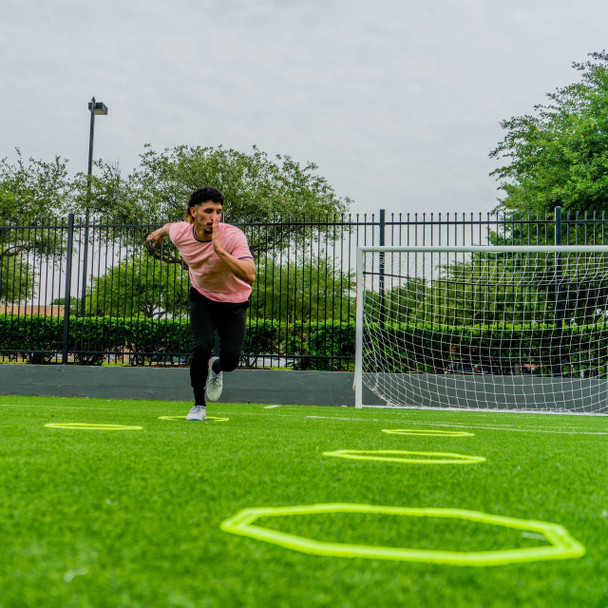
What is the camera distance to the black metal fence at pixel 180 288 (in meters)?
10.3

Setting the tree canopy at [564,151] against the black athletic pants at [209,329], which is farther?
the tree canopy at [564,151]

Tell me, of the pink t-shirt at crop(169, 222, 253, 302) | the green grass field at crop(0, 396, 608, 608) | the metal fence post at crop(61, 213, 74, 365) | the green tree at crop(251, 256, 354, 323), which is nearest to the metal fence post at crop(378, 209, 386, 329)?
the green tree at crop(251, 256, 354, 323)

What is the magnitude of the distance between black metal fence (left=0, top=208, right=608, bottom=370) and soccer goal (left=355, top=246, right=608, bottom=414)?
0.55 metres

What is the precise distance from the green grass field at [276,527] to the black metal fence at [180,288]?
7352mm

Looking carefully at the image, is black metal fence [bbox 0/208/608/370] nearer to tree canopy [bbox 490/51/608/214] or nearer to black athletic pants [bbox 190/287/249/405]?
black athletic pants [bbox 190/287/249/405]

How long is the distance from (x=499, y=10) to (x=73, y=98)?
17.8 meters

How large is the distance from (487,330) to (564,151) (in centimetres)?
1211

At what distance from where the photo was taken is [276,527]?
5.15 ft

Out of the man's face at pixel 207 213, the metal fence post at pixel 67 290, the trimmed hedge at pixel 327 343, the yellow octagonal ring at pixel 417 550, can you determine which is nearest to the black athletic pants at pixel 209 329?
the man's face at pixel 207 213

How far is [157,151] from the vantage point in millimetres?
27500

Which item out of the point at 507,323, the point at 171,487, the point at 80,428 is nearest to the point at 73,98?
the point at 507,323

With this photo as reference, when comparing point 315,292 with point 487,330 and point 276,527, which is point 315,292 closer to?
point 487,330

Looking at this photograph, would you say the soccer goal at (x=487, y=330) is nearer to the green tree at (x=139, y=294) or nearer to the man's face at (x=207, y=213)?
the green tree at (x=139, y=294)

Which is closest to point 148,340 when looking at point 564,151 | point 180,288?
point 180,288
